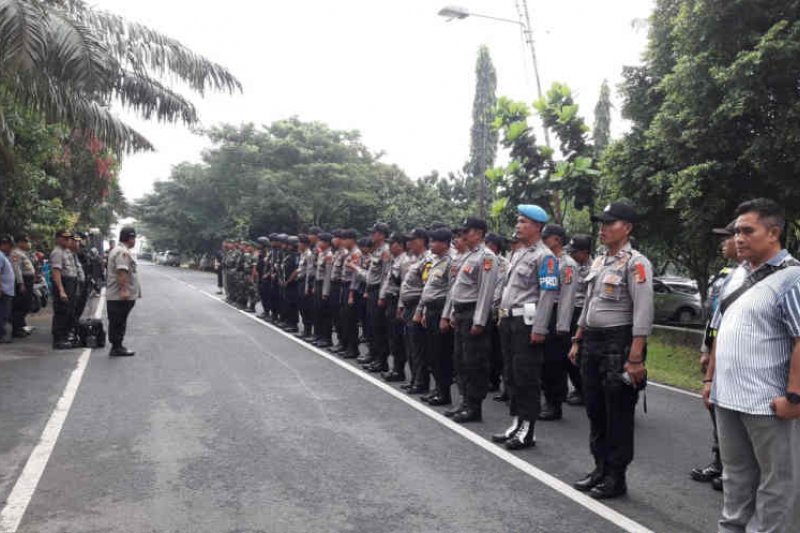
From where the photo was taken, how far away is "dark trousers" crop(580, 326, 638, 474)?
184 inches

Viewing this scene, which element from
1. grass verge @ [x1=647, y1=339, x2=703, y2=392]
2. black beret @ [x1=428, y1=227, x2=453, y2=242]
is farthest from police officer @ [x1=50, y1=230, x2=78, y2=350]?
grass verge @ [x1=647, y1=339, x2=703, y2=392]

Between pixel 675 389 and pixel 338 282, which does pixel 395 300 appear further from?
pixel 675 389

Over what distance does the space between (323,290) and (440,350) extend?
15.4 ft

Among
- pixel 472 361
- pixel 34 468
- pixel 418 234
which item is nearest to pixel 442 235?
pixel 418 234

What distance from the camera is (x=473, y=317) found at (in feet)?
22.2

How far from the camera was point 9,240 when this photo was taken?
1184 centimetres

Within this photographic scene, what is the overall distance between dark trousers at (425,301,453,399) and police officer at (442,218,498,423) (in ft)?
1.90

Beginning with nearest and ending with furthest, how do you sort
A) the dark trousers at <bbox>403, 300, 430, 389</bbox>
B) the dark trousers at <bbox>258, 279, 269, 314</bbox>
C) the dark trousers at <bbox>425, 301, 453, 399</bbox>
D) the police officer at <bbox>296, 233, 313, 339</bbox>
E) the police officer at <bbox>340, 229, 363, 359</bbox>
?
the dark trousers at <bbox>425, 301, 453, 399</bbox> → the dark trousers at <bbox>403, 300, 430, 389</bbox> → the police officer at <bbox>340, 229, 363, 359</bbox> → the police officer at <bbox>296, 233, 313, 339</bbox> → the dark trousers at <bbox>258, 279, 269, 314</bbox>

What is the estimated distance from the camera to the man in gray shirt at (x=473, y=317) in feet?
21.8

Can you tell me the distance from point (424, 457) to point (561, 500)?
4.00ft

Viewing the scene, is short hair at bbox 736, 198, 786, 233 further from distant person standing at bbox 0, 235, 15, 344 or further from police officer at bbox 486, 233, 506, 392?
distant person standing at bbox 0, 235, 15, 344

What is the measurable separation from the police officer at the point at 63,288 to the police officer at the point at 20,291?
1364 mm

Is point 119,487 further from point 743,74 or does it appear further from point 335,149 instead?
point 335,149

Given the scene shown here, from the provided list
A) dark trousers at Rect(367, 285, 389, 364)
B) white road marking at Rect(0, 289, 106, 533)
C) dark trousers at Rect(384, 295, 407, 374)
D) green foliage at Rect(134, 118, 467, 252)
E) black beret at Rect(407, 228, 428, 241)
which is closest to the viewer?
white road marking at Rect(0, 289, 106, 533)
